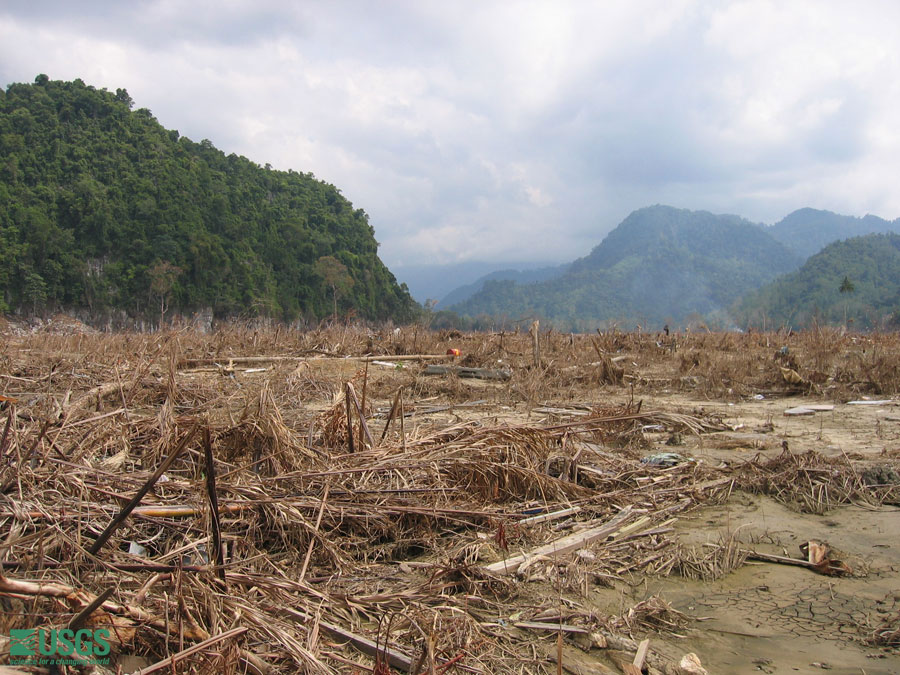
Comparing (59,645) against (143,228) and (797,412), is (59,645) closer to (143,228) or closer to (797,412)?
(797,412)

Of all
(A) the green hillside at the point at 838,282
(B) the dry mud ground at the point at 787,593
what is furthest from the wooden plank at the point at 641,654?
(A) the green hillside at the point at 838,282

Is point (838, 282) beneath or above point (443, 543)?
above

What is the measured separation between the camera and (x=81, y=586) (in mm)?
1882

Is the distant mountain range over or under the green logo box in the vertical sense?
over

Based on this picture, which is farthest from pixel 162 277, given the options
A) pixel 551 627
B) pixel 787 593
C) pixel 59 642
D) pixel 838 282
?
pixel 838 282

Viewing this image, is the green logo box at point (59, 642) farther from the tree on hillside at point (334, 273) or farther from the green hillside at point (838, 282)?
the green hillside at point (838, 282)

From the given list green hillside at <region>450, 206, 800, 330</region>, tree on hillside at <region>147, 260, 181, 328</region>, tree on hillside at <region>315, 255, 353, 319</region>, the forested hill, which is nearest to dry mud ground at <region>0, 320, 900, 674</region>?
the forested hill

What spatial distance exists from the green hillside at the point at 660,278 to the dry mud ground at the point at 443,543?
381 feet

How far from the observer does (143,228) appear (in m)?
56.8

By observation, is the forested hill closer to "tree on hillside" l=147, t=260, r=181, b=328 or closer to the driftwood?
"tree on hillside" l=147, t=260, r=181, b=328

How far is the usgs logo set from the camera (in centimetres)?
148

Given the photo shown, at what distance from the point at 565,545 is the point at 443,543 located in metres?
0.65

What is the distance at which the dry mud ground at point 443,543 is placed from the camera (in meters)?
1.94

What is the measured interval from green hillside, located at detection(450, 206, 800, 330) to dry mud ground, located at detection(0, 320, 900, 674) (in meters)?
116
